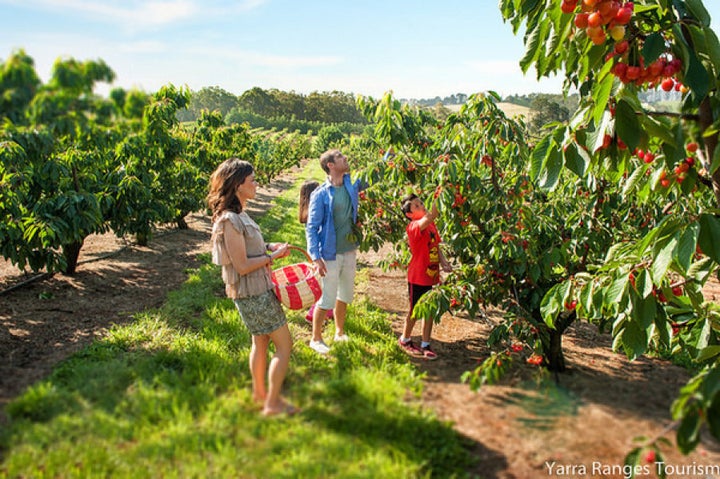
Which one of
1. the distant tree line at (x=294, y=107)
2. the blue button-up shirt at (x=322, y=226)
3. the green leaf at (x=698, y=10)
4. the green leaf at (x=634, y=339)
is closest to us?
the green leaf at (x=698, y=10)

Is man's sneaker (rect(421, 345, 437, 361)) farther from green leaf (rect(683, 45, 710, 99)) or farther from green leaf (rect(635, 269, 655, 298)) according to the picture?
green leaf (rect(683, 45, 710, 99))

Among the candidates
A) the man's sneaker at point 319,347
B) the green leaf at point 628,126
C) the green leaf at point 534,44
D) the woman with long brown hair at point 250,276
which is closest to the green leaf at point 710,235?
the green leaf at point 628,126

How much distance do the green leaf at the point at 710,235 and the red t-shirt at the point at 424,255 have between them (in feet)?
7.88

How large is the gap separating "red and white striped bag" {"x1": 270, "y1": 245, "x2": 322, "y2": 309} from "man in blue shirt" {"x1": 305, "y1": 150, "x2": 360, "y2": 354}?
97 millimetres

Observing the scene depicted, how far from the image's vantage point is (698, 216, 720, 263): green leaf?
73.9 inches

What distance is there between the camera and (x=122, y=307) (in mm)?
5473

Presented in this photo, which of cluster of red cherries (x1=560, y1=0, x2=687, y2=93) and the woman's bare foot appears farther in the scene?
the woman's bare foot

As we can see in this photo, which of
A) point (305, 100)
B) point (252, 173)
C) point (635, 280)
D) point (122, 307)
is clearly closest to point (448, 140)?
point (252, 173)

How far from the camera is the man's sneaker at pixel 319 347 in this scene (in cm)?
400

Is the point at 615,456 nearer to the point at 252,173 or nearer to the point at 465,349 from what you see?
the point at 465,349

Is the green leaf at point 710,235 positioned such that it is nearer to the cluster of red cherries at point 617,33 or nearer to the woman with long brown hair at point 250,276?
the cluster of red cherries at point 617,33

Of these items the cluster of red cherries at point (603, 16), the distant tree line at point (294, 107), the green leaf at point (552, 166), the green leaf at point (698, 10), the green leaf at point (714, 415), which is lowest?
the green leaf at point (714, 415)

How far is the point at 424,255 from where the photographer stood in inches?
167

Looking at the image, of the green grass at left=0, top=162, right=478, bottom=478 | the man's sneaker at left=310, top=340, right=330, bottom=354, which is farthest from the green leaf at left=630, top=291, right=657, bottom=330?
the man's sneaker at left=310, top=340, right=330, bottom=354
